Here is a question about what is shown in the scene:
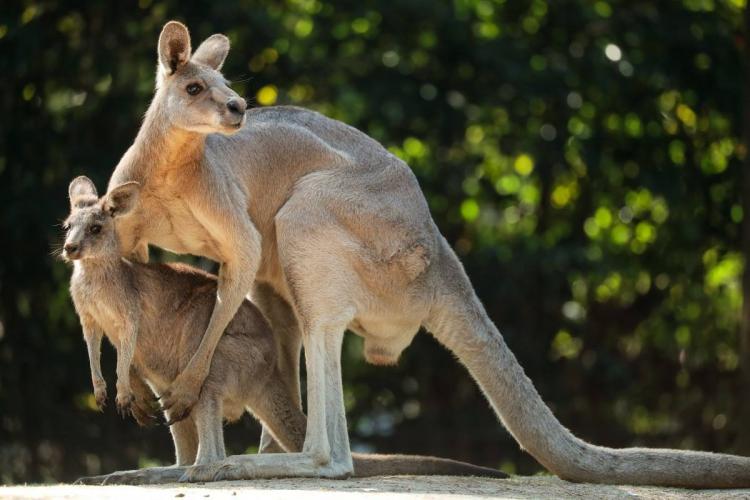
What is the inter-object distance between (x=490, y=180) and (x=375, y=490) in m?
7.46

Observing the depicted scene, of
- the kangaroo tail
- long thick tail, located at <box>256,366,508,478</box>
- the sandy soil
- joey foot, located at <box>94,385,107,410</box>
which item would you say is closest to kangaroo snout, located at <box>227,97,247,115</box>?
long thick tail, located at <box>256,366,508,478</box>

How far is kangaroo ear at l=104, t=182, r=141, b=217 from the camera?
260 inches

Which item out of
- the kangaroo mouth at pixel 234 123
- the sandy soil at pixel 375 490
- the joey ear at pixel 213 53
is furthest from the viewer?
the joey ear at pixel 213 53

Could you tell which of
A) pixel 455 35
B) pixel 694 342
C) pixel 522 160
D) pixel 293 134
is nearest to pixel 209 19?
pixel 455 35

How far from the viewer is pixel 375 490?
6098mm

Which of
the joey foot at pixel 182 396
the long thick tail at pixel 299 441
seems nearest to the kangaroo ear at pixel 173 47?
the joey foot at pixel 182 396

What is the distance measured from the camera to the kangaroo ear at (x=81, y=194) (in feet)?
22.7

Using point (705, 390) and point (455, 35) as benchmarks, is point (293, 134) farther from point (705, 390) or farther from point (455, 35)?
point (705, 390)

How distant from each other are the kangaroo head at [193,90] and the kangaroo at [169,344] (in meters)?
0.44

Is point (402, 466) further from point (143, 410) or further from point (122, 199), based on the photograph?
point (122, 199)

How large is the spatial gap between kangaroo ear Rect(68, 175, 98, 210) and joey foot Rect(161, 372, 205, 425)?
1.01 metres

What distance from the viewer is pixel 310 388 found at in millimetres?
6680

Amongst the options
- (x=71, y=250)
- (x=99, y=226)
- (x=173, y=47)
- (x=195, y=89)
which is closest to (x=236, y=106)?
(x=195, y=89)

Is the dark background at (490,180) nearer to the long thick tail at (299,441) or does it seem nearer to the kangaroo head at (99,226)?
the kangaroo head at (99,226)
